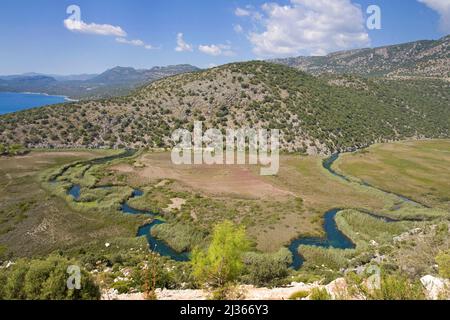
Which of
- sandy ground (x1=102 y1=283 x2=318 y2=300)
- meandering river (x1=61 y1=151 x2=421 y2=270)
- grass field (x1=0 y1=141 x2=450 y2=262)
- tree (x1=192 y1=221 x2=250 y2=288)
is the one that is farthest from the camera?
grass field (x1=0 y1=141 x2=450 y2=262)

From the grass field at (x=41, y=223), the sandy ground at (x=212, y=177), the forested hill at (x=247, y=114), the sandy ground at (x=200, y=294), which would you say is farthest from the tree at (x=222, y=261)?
the forested hill at (x=247, y=114)

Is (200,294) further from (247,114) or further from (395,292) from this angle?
(247,114)

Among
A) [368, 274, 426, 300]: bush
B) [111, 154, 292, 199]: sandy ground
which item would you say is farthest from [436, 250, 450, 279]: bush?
[111, 154, 292, 199]: sandy ground

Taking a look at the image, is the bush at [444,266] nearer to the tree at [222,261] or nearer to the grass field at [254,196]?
the tree at [222,261]

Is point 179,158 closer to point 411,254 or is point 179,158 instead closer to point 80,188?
point 80,188

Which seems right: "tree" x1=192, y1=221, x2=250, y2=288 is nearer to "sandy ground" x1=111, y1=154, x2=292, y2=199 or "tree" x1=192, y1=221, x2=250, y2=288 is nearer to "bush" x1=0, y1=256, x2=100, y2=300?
"bush" x1=0, y1=256, x2=100, y2=300
